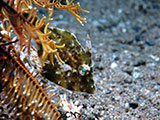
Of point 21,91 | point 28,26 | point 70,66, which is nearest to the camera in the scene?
point 28,26

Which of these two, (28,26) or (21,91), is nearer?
(28,26)

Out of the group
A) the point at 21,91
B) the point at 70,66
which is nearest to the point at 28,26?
the point at 21,91

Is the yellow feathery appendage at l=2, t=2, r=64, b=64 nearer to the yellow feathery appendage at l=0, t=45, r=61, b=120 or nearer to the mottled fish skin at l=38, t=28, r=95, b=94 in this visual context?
the yellow feathery appendage at l=0, t=45, r=61, b=120

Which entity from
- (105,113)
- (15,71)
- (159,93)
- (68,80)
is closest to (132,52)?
(159,93)

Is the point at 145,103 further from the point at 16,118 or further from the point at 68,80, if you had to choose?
the point at 16,118

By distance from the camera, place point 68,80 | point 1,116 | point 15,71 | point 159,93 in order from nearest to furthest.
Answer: point 15,71 → point 1,116 → point 68,80 → point 159,93

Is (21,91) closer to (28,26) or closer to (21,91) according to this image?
(21,91)

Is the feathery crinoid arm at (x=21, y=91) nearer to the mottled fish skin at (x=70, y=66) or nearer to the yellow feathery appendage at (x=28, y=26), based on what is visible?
the yellow feathery appendage at (x=28, y=26)

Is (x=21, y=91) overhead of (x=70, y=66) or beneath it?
overhead

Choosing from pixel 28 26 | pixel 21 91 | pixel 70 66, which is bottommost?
pixel 70 66
